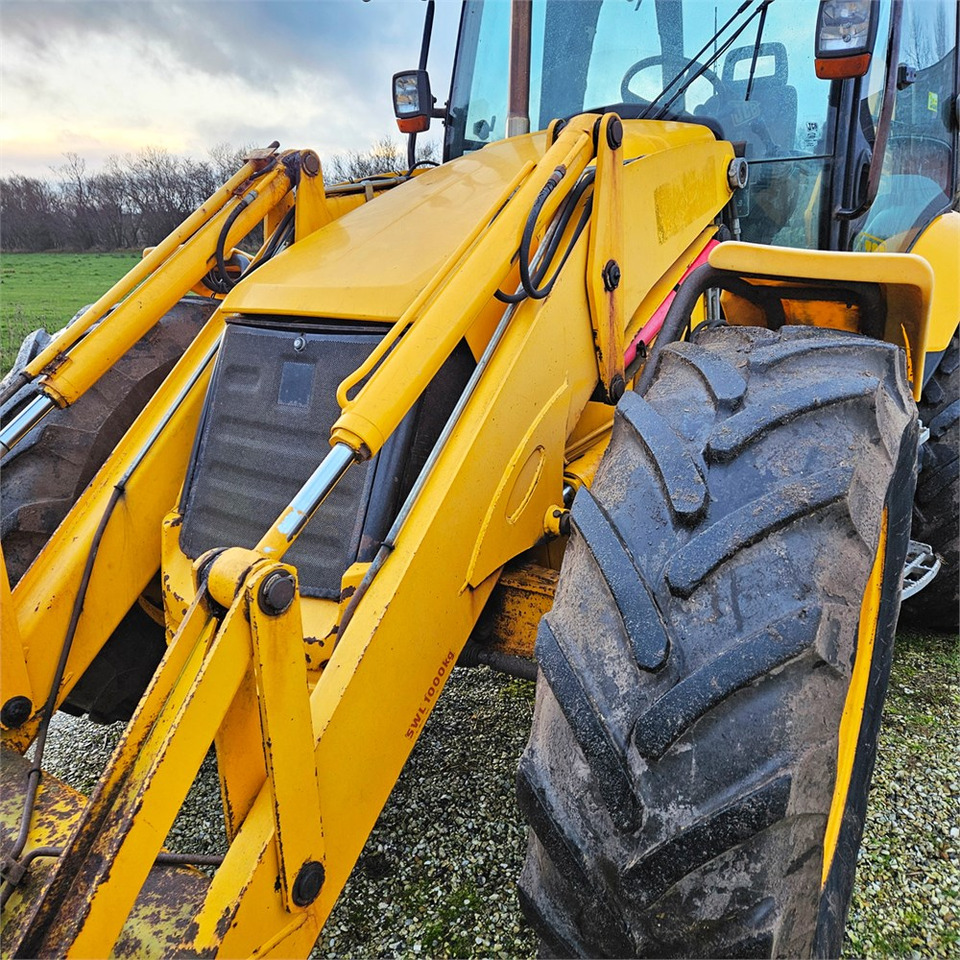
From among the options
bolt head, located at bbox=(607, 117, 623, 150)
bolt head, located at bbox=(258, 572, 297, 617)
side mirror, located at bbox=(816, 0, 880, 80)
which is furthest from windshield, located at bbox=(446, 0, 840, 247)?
bolt head, located at bbox=(258, 572, 297, 617)

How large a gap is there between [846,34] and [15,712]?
8.35 feet

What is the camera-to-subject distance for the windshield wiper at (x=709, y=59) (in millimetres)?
2375

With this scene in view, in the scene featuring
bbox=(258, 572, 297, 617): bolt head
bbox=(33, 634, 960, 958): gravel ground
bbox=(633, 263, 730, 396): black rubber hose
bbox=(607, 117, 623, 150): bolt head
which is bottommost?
bbox=(33, 634, 960, 958): gravel ground

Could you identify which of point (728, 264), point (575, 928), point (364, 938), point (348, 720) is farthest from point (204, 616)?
point (728, 264)

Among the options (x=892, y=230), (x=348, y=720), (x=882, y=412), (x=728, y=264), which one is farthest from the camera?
(x=892, y=230)

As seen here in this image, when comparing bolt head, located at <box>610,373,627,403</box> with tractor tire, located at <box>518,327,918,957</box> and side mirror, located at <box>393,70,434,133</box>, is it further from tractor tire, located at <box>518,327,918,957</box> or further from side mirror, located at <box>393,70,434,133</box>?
side mirror, located at <box>393,70,434,133</box>

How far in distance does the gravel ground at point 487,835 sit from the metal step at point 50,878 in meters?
0.74

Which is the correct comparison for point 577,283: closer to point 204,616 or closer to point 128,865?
point 204,616

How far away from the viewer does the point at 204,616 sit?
1243 millimetres

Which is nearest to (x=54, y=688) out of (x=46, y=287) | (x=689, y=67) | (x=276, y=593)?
(x=276, y=593)

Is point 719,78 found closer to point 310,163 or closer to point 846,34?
point 846,34

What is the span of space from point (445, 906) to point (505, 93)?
2632 millimetres

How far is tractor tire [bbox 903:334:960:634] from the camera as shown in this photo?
2877mm

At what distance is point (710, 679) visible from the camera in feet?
3.78
